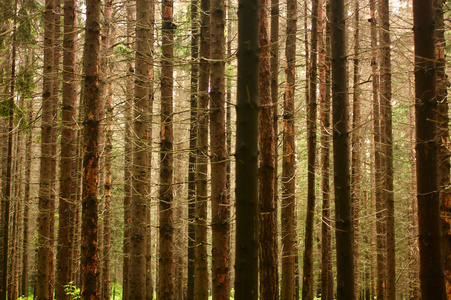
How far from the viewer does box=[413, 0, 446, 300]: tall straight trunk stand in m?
5.24

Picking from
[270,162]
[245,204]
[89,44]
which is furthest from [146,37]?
[245,204]

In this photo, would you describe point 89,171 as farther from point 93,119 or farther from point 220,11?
point 220,11

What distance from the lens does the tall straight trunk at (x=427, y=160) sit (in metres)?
5.24

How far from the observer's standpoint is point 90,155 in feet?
20.3

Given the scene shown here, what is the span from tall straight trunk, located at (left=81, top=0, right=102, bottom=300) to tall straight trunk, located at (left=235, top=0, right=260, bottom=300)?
9.47 ft

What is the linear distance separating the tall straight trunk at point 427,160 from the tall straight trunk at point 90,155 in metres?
5.32

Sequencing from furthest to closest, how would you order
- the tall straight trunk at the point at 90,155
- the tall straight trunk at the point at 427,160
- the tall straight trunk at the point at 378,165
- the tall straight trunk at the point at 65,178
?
the tall straight trunk at the point at 378,165 < the tall straight trunk at the point at 65,178 < the tall straight trunk at the point at 90,155 < the tall straight trunk at the point at 427,160

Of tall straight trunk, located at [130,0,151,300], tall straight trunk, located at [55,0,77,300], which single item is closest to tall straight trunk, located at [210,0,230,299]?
tall straight trunk, located at [130,0,151,300]

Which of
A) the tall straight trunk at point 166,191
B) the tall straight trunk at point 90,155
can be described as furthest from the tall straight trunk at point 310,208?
the tall straight trunk at point 90,155

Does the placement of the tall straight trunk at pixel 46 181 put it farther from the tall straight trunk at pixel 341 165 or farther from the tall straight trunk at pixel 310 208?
the tall straight trunk at pixel 341 165

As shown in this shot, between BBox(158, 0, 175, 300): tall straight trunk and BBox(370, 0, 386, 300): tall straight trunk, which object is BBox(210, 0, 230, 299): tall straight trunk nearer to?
BBox(158, 0, 175, 300): tall straight trunk

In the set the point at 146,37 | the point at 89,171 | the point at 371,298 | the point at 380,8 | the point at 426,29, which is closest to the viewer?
the point at 426,29

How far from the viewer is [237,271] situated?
4.47 metres

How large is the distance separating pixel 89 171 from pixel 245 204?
3.18 metres
